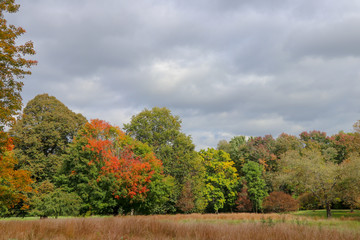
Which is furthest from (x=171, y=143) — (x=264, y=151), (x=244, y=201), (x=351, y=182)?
(x=264, y=151)

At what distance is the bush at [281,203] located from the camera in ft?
137

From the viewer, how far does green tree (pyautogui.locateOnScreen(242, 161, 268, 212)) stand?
49406mm

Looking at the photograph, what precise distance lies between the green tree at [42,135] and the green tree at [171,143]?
9457 millimetres

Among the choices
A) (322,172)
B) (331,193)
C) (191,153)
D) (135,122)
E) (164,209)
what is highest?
→ (135,122)

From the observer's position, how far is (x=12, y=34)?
1411cm

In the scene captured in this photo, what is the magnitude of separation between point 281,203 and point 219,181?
1279 cm

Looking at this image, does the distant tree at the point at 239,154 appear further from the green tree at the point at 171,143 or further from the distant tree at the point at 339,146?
the green tree at the point at 171,143

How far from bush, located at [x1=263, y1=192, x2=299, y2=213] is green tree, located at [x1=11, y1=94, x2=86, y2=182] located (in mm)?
33596

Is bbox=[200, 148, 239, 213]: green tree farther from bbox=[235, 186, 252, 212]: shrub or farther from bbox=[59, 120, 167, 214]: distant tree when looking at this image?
→ bbox=[59, 120, 167, 214]: distant tree

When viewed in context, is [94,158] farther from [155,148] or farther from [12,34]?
[12,34]

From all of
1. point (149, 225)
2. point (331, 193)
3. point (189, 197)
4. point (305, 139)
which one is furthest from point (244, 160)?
point (149, 225)

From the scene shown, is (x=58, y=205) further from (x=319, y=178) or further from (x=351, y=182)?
(x=351, y=182)

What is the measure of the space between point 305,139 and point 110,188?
172 ft

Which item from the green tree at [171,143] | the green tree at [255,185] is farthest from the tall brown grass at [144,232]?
the green tree at [255,185]
